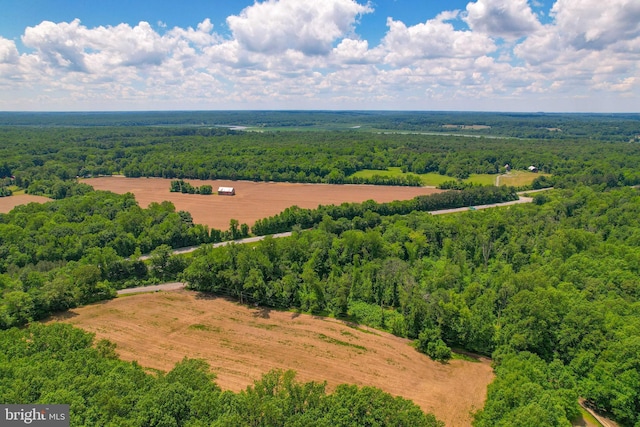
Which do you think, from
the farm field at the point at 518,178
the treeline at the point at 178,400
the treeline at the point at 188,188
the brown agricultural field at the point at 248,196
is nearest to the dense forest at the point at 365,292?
the treeline at the point at 178,400

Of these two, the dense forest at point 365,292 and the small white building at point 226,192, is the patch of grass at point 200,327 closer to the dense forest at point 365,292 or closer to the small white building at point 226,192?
the dense forest at point 365,292

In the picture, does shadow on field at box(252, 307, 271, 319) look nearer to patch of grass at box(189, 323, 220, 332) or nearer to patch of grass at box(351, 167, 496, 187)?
patch of grass at box(189, 323, 220, 332)

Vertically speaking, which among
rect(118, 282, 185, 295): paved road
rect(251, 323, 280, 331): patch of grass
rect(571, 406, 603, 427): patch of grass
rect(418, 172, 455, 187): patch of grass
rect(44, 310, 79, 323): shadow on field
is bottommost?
rect(571, 406, 603, 427): patch of grass

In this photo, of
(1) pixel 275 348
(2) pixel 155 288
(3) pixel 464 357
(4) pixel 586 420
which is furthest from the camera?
(2) pixel 155 288

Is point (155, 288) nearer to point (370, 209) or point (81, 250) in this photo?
point (81, 250)

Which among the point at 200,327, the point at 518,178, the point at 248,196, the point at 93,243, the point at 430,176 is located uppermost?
the point at 518,178

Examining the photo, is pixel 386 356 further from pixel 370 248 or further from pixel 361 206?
pixel 361 206

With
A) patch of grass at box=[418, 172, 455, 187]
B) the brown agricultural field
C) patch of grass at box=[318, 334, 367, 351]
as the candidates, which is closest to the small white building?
the brown agricultural field

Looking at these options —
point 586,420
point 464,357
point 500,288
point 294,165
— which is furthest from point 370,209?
point 586,420
